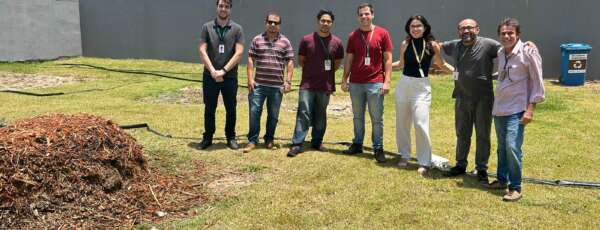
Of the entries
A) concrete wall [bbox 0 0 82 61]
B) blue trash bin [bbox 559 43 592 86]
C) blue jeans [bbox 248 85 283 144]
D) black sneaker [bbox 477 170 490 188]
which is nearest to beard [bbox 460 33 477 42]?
black sneaker [bbox 477 170 490 188]

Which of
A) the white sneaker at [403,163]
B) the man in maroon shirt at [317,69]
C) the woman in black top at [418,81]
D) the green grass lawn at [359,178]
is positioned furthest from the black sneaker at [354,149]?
the woman in black top at [418,81]

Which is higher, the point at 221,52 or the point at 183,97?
the point at 221,52

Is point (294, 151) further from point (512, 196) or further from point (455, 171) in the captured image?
point (512, 196)

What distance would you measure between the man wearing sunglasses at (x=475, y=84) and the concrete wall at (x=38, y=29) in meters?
13.8

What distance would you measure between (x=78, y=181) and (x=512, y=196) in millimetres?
3283

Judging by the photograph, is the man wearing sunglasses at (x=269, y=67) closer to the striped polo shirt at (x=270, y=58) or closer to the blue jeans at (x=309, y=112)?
the striped polo shirt at (x=270, y=58)

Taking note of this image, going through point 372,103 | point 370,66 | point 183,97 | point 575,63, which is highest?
point 370,66

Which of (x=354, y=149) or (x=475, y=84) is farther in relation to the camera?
(x=354, y=149)

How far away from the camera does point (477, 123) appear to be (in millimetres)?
4586

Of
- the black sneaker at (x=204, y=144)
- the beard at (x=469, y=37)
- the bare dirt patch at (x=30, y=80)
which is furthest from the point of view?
the bare dirt patch at (x=30, y=80)

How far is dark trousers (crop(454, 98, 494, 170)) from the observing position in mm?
4527

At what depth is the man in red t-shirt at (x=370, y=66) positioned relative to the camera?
5.16 meters

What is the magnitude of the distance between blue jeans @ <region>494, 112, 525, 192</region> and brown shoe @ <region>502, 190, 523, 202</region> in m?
0.03

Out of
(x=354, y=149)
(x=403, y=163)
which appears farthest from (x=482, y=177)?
(x=354, y=149)
